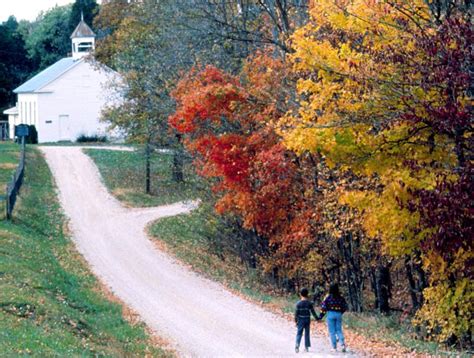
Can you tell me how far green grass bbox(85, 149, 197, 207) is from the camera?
46.0m

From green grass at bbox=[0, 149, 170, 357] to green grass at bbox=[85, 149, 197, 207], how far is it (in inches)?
414

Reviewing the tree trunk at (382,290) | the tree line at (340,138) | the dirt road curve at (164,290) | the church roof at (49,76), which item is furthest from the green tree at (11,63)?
the tree trunk at (382,290)

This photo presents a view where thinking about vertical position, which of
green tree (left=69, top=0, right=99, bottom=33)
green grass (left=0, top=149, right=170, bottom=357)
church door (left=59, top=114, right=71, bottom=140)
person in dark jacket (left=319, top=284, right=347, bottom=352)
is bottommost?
green grass (left=0, top=149, right=170, bottom=357)

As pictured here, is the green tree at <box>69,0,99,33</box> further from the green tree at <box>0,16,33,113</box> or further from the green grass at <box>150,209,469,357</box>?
the green grass at <box>150,209,469,357</box>

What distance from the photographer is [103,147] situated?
62812mm

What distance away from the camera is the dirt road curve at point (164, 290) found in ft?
60.0

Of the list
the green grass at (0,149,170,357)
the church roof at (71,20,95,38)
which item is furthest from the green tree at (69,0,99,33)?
the green grass at (0,149,170,357)

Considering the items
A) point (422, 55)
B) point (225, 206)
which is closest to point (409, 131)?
point (422, 55)

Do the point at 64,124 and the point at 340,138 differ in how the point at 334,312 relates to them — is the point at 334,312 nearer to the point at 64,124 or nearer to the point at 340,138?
the point at 340,138

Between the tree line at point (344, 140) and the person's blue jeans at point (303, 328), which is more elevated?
the tree line at point (344, 140)

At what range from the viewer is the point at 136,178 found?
168 feet

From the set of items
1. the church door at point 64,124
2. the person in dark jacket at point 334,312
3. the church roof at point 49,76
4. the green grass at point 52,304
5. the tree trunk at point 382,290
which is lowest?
the tree trunk at point 382,290

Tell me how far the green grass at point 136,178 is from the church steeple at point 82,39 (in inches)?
654

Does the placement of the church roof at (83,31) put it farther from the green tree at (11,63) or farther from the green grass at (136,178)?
the green tree at (11,63)
